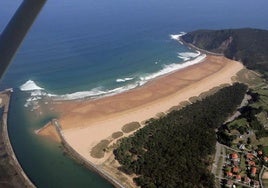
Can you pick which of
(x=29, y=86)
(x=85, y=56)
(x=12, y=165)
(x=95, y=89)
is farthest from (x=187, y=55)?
(x=12, y=165)

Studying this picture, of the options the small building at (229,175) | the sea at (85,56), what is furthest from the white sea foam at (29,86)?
the small building at (229,175)

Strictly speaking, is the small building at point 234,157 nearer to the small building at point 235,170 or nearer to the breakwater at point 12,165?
the small building at point 235,170

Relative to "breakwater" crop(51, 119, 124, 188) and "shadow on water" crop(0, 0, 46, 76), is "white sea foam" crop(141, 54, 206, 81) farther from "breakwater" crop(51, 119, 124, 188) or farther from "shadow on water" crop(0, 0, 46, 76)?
"shadow on water" crop(0, 0, 46, 76)

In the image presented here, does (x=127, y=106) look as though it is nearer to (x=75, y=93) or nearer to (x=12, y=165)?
(x=75, y=93)

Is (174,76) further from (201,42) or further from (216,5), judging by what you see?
(216,5)

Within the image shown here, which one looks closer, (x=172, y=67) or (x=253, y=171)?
(x=253, y=171)

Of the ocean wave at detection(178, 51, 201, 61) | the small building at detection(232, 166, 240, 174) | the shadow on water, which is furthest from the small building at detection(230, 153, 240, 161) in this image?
the ocean wave at detection(178, 51, 201, 61)

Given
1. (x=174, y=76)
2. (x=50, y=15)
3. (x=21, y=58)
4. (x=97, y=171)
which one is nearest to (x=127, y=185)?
(x=97, y=171)
